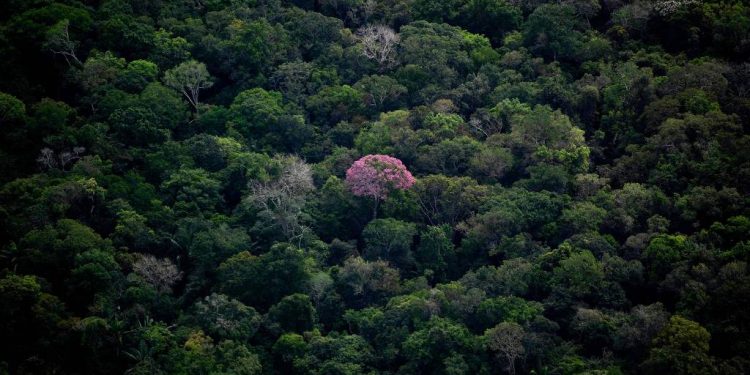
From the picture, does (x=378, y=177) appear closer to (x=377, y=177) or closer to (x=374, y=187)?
(x=377, y=177)

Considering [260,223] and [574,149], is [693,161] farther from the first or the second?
[260,223]

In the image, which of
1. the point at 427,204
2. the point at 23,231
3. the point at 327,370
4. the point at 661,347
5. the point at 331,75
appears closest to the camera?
the point at 661,347

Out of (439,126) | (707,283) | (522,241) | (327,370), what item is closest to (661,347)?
(707,283)

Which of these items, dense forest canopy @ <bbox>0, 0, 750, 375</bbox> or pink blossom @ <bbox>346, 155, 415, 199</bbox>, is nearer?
dense forest canopy @ <bbox>0, 0, 750, 375</bbox>

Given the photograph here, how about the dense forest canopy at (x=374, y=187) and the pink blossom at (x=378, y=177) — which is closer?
the dense forest canopy at (x=374, y=187)

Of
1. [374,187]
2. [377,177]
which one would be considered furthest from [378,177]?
[374,187]
